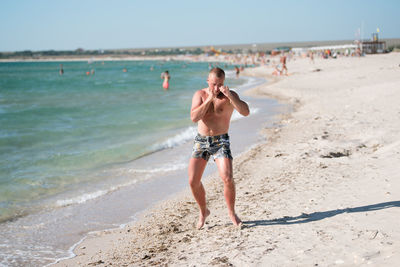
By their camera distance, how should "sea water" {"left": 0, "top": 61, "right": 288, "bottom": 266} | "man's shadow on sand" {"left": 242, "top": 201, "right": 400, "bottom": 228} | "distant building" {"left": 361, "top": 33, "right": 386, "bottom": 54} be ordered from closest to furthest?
"man's shadow on sand" {"left": 242, "top": 201, "right": 400, "bottom": 228}
"sea water" {"left": 0, "top": 61, "right": 288, "bottom": 266}
"distant building" {"left": 361, "top": 33, "right": 386, "bottom": 54}

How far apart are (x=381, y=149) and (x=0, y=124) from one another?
50.8 feet

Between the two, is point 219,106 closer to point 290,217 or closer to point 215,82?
point 215,82

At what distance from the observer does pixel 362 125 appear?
924 centimetres

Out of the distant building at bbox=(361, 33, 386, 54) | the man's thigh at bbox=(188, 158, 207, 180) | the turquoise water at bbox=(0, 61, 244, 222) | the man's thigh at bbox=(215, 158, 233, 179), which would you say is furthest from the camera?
the distant building at bbox=(361, 33, 386, 54)

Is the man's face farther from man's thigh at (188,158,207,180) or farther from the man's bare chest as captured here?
man's thigh at (188,158,207,180)

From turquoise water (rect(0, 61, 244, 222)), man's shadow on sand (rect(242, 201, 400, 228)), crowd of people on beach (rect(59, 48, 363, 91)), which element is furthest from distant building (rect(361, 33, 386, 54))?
man's shadow on sand (rect(242, 201, 400, 228))

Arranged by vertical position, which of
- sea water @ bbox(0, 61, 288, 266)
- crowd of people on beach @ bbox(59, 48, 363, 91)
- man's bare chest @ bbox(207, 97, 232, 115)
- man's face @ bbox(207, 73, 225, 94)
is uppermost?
crowd of people on beach @ bbox(59, 48, 363, 91)

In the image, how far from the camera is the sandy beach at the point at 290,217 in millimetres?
3457

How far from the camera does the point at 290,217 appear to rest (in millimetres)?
4383

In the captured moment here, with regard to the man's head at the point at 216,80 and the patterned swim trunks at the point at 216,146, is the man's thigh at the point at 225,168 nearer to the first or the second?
the patterned swim trunks at the point at 216,146

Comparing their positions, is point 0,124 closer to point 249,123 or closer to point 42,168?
point 42,168

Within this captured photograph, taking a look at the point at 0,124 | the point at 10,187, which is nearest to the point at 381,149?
the point at 10,187

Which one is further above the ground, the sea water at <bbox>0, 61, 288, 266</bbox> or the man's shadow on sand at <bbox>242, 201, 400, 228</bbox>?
the man's shadow on sand at <bbox>242, 201, 400, 228</bbox>

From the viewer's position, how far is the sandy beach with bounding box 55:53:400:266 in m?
3.46
